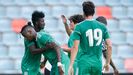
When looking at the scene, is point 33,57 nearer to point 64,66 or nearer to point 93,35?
point 64,66

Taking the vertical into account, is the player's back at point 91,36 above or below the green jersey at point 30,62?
above

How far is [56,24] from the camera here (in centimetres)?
1395

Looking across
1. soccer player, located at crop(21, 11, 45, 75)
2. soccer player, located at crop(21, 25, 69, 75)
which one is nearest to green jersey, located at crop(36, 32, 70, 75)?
soccer player, located at crop(21, 25, 69, 75)

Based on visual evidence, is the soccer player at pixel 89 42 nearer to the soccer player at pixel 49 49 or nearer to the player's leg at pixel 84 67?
the player's leg at pixel 84 67

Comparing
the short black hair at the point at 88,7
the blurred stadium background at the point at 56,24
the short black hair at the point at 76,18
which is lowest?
the blurred stadium background at the point at 56,24

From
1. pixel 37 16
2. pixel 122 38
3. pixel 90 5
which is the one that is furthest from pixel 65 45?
pixel 90 5

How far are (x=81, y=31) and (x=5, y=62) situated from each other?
18.3ft

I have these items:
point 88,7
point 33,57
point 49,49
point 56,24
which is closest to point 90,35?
point 88,7

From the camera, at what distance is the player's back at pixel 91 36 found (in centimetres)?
768

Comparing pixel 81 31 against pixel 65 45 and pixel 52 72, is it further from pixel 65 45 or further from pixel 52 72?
pixel 65 45

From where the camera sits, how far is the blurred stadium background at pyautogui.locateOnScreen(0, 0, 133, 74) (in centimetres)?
1308

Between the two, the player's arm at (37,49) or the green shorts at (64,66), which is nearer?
the player's arm at (37,49)

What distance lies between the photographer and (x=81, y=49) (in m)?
7.82

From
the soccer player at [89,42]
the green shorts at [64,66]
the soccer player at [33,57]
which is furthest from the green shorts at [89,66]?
the soccer player at [33,57]
